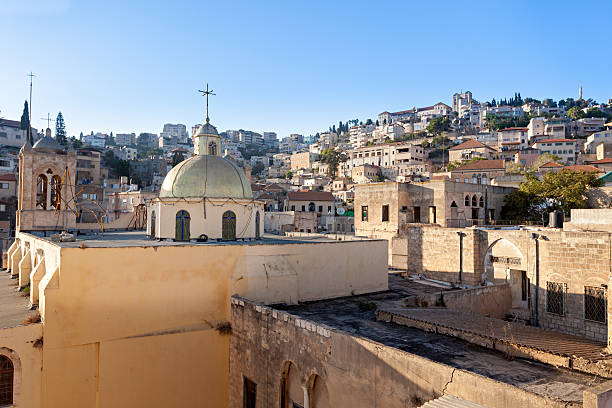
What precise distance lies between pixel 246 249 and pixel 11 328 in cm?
759

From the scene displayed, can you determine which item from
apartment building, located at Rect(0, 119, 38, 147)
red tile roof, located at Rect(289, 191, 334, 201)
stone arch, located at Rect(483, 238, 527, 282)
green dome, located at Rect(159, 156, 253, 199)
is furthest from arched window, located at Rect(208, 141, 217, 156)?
apartment building, located at Rect(0, 119, 38, 147)

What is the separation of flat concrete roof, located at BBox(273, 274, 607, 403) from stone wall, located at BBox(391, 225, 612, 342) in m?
6.96

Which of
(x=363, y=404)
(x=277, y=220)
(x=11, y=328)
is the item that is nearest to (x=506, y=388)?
(x=363, y=404)

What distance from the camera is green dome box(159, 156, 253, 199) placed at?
1873 centimetres

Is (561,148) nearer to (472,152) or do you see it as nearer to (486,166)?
(472,152)

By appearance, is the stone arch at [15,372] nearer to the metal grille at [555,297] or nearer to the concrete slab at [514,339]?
the concrete slab at [514,339]

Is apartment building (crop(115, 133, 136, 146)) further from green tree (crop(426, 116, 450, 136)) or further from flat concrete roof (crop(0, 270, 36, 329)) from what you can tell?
flat concrete roof (crop(0, 270, 36, 329))

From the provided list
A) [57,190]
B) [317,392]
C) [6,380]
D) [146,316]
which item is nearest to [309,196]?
[57,190]

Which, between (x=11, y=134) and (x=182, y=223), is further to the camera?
(x=11, y=134)

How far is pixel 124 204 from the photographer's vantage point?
5262cm

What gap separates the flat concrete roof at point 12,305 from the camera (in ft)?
42.2

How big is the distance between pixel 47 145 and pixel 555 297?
2562 cm

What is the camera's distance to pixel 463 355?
9062 mm

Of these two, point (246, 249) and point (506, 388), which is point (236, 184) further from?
point (506, 388)
